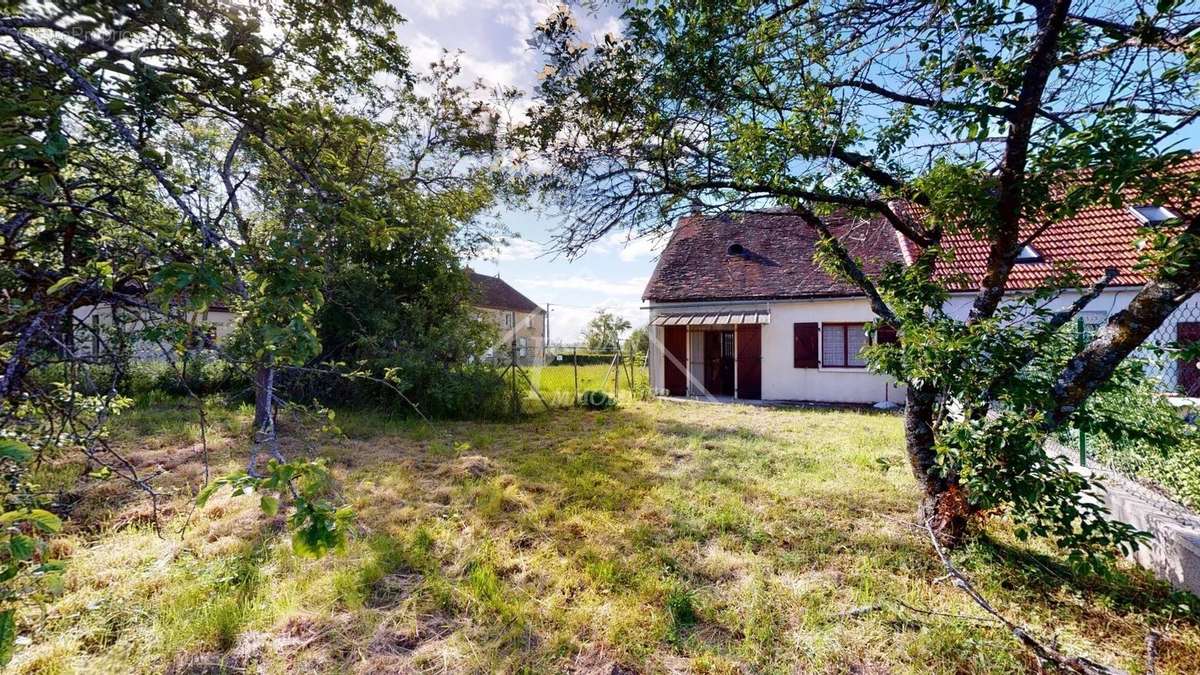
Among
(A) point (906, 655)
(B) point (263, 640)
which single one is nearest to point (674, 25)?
(A) point (906, 655)

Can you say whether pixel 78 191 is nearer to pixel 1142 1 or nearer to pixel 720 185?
pixel 720 185

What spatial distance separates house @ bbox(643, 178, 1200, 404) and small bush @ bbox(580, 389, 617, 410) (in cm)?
322

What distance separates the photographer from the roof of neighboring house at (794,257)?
10.6m

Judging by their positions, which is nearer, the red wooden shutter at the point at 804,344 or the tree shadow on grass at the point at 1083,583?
the tree shadow on grass at the point at 1083,583

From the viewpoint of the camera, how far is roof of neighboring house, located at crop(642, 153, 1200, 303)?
1056cm

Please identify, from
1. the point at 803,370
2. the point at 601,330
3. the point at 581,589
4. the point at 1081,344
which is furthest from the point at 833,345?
the point at 601,330

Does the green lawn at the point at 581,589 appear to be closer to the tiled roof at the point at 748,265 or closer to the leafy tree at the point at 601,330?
the tiled roof at the point at 748,265

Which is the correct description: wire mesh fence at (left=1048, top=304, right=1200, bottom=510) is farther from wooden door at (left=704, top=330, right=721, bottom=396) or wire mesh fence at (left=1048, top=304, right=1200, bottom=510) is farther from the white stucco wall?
wooden door at (left=704, top=330, right=721, bottom=396)

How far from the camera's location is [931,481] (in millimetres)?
4383

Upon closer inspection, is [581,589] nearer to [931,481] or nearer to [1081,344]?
[931,481]

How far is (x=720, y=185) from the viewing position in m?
4.66

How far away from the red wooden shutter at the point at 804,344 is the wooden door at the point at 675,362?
3546mm

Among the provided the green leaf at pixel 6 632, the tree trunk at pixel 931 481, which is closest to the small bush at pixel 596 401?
the tree trunk at pixel 931 481

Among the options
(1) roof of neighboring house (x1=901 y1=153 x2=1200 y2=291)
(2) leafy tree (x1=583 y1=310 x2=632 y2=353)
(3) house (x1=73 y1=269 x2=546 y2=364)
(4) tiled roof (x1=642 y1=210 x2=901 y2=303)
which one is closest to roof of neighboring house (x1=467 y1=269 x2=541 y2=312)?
(3) house (x1=73 y1=269 x2=546 y2=364)
